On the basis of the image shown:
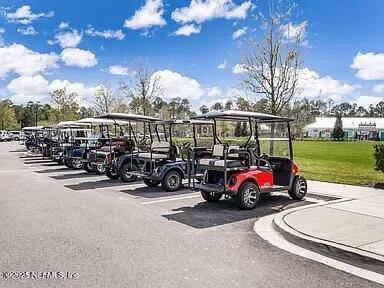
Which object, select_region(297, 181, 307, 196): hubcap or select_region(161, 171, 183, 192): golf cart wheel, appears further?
select_region(161, 171, 183, 192): golf cart wheel

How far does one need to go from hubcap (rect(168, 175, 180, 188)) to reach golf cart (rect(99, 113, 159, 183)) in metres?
2.11

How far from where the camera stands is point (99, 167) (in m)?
16.0

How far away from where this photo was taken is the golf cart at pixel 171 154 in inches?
A: 445

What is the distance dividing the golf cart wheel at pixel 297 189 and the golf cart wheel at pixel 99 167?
8167 millimetres

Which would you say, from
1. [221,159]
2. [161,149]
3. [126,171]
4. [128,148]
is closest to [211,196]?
[221,159]

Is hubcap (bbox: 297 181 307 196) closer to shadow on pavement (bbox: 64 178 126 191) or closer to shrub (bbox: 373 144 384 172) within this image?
shrub (bbox: 373 144 384 172)

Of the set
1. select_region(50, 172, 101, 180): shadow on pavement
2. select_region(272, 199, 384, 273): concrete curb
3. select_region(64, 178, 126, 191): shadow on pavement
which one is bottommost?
select_region(50, 172, 101, 180): shadow on pavement

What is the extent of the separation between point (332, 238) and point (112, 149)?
33.2 feet

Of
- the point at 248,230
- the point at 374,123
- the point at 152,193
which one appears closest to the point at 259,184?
the point at 248,230

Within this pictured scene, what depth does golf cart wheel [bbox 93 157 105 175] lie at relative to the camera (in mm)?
15340

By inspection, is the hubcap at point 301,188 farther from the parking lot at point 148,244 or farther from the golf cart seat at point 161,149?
the golf cart seat at point 161,149

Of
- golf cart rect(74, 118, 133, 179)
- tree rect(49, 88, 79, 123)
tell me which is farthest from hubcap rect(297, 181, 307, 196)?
tree rect(49, 88, 79, 123)

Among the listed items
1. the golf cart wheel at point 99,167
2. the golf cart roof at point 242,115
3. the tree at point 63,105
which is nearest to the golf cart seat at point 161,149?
the golf cart roof at point 242,115

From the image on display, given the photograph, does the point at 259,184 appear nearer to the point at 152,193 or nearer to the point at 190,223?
the point at 190,223
